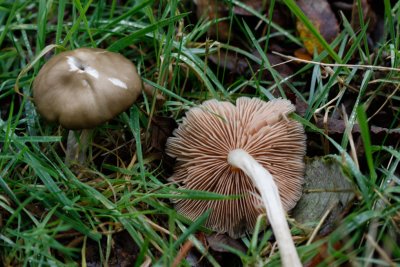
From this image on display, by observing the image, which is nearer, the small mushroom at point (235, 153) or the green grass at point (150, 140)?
the green grass at point (150, 140)

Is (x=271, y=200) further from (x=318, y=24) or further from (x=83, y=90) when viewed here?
(x=318, y=24)

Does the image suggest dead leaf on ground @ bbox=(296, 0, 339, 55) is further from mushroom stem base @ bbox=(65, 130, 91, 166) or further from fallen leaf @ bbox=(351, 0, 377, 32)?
mushroom stem base @ bbox=(65, 130, 91, 166)

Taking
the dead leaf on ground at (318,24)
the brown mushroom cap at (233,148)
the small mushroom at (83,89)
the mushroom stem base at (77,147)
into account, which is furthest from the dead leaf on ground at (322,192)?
the mushroom stem base at (77,147)

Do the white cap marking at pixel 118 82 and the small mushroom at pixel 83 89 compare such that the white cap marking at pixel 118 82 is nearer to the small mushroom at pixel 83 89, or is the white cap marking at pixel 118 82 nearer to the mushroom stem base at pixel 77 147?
the small mushroom at pixel 83 89

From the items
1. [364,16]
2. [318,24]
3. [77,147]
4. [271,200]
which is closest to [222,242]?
[271,200]

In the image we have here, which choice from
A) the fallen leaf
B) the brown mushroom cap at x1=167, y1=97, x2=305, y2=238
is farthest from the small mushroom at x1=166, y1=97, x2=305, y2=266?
the fallen leaf

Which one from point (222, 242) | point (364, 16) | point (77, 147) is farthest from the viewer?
point (364, 16)

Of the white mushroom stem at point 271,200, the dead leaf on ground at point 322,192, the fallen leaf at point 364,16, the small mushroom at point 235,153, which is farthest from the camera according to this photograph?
the fallen leaf at point 364,16

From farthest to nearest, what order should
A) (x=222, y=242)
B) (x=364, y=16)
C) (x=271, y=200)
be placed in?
1. (x=364, y=16)
2. (x=222, y=242)
3. (x=271, y=200)
